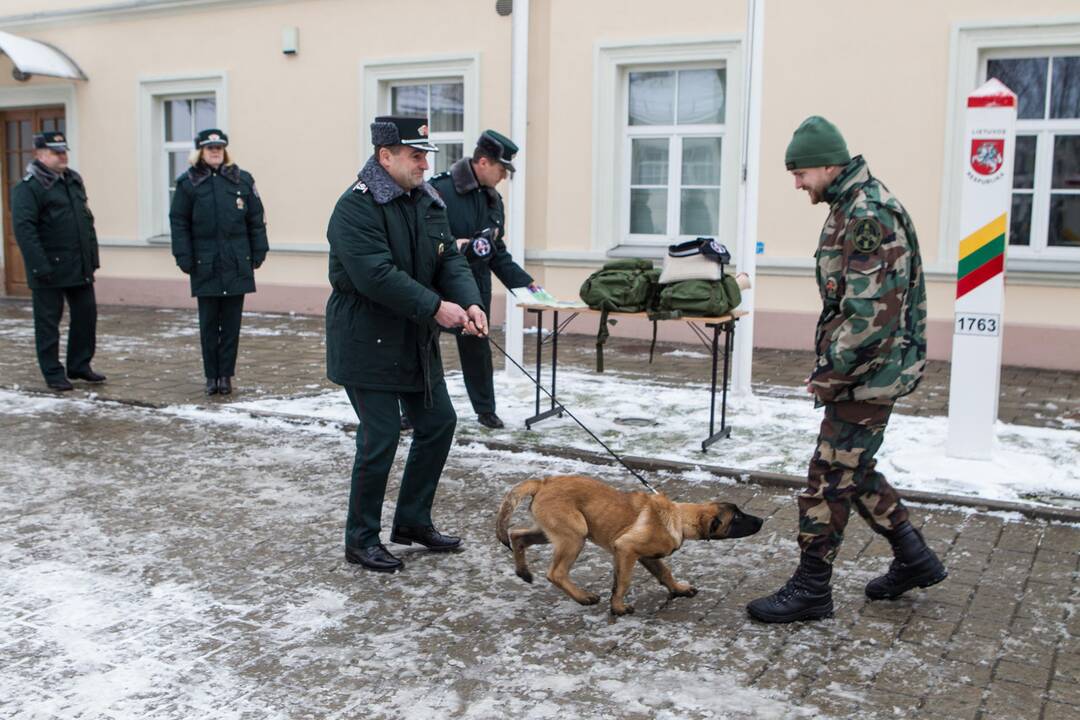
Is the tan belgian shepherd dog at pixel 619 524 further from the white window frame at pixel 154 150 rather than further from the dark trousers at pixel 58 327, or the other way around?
the white window frame at pixel 154 150

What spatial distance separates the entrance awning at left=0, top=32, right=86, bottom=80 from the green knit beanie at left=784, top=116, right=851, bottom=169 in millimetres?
14366

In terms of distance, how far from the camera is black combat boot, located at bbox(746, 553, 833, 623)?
159 inches

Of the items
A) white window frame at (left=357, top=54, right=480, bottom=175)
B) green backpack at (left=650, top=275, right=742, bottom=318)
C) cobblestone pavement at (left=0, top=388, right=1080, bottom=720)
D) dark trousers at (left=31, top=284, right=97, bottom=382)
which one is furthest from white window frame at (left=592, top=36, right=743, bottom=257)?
cobblestone pavement at (left=0, top=388, right=1080, bottom=720)

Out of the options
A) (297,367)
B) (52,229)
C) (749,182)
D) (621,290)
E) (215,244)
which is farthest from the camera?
(297,367)

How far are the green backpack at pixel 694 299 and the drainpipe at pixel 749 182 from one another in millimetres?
1487

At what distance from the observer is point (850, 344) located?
12.6 ft

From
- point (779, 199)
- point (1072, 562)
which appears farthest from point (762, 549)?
point (779, 199)

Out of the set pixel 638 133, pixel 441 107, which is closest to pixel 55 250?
pixel 441 107

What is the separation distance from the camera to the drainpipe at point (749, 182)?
8.05 m

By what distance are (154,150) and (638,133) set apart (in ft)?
25.5

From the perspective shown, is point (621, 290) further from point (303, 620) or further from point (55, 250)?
point (55, 250)

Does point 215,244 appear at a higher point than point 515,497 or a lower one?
higher

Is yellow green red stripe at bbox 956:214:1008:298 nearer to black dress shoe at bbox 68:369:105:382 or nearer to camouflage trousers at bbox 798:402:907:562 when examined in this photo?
camouflage trousers at bbox 798:402:907:562

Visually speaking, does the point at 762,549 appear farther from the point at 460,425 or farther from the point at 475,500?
the point at 460,425
